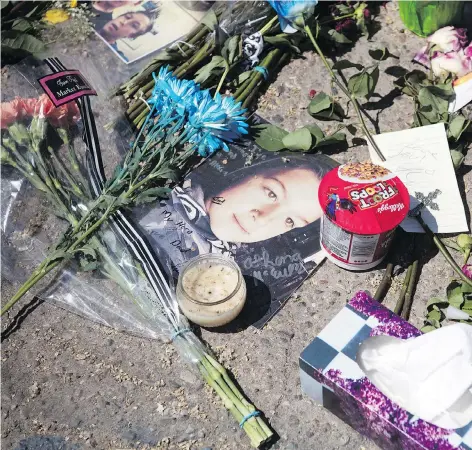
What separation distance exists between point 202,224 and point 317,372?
23.5 inches

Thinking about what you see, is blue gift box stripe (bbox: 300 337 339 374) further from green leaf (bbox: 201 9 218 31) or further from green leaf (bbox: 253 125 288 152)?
green leaf (bbox: 201 9 218 31)

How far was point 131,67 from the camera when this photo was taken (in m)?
2.09

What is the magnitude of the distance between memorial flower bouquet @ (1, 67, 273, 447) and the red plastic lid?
1.40ft

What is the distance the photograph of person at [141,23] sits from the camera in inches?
84.4

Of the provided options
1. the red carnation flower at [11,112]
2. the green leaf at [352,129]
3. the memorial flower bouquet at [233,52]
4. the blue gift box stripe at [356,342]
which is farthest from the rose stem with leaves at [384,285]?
the red carnation flower at [11,112]

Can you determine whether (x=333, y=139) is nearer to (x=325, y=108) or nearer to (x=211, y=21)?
(x=325, y=108)

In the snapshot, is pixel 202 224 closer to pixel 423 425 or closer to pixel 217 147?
pixel 217 147

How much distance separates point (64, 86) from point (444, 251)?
1.10m

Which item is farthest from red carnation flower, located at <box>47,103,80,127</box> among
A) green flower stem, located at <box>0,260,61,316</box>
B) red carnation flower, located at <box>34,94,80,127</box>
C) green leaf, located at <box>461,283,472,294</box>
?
green leaf, located at <box>461,283,472,294</box>

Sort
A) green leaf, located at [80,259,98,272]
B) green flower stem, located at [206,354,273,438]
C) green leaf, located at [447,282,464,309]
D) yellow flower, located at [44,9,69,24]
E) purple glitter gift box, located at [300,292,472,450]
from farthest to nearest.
Result: yellow flower, located at [44,9,69,24] < green leaf, located at [80,259,98,272] < green leaf, located at [447,282,464,309] < green flower stem, located at [206,354,273,438] < purple glitter gift box, located at [300,292,472,450]

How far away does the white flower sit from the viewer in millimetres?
1935

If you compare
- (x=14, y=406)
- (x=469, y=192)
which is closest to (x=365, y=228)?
(x=469, y=192)

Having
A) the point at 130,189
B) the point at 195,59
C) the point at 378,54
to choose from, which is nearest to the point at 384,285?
the point at 130,189

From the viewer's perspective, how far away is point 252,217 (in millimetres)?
1731
